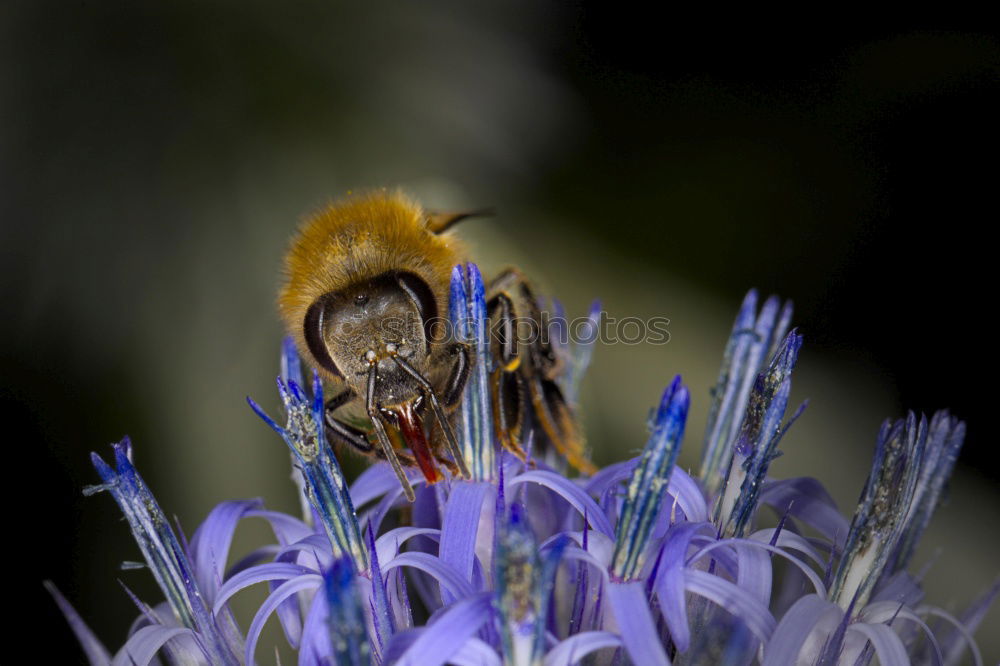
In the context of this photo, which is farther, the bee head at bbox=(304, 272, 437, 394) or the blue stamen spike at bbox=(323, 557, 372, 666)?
the bee head at bbox=(304, 272, 437, 394)

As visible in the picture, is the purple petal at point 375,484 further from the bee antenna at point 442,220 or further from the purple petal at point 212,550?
the bee antenna at point 442,220

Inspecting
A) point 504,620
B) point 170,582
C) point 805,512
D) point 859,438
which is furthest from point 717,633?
point 859,438

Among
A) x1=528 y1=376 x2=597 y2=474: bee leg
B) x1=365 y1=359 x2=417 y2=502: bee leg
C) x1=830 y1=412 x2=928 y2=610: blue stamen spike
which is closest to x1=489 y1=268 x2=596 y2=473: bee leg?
x1=528 y1=376 x2=597 y2=474: bee leg

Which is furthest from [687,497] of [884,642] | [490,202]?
[490,202]

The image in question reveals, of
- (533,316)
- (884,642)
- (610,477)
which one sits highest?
(533,316)

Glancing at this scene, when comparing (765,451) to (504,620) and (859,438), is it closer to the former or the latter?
(504,620)

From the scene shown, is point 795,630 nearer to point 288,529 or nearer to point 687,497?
point 687,497

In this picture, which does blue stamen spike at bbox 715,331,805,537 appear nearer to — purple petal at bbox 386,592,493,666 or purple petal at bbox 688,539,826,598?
purple petal at bbox 688,539,826,598
